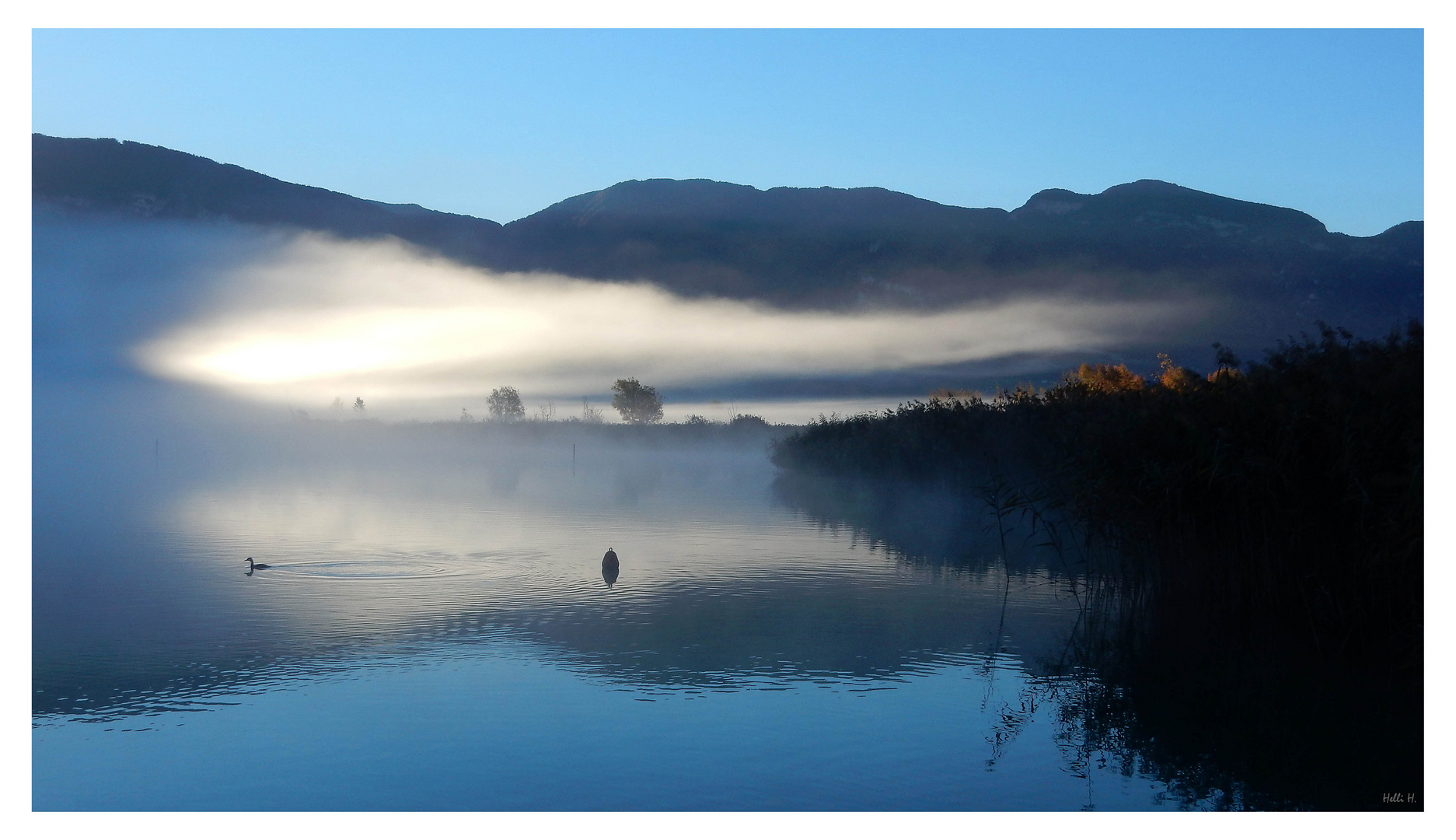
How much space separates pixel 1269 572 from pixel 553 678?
6201 millimetres

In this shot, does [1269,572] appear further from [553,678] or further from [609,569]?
[609,569]

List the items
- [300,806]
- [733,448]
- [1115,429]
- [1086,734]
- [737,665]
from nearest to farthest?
[300,806]
[1086,734]
[737,665]
[1115,429]
[733,448]

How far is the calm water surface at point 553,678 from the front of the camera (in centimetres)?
658

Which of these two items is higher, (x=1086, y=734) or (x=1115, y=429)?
(x=1115, y=429)

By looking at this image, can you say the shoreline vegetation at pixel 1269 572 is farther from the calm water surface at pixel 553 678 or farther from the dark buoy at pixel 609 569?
the dark buoy at pixel 609 569

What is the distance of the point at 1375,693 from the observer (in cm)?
848

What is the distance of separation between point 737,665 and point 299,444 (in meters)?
106

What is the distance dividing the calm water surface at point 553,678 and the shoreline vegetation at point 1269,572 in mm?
720

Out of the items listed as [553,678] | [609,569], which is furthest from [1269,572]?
[609,569]

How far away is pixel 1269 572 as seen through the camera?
1003cm

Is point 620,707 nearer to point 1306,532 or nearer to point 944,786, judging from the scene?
point 944,786

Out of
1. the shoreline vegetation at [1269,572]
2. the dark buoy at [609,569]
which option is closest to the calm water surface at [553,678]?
the dark buoy at [609,569]

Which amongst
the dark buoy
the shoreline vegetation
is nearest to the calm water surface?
the dark buoy

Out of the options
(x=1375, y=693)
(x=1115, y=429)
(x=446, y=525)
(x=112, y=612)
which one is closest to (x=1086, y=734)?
(x=1375, y=693)
